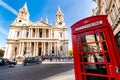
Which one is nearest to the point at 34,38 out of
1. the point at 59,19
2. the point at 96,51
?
the point at 59,19

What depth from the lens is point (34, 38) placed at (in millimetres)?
45906

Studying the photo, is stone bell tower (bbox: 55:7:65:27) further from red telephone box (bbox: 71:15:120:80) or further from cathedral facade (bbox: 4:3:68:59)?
red telephone box (bbox: 71:15:120:80)

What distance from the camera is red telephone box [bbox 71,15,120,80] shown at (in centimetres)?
315

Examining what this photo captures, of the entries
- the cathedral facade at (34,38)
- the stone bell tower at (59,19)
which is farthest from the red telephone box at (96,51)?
the stone bell tower at (59,19)

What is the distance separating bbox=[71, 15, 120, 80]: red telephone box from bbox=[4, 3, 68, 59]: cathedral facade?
41.0 metres

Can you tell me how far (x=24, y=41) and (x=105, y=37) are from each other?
4520cm

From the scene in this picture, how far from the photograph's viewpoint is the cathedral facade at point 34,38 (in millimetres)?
45531

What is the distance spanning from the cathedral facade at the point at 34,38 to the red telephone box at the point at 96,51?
134 feet

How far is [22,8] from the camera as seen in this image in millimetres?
57344

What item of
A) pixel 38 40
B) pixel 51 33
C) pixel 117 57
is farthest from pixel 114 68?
A: pixel 51 33

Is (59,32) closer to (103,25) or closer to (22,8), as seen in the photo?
(22,8)

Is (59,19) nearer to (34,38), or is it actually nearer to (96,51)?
(34,38)

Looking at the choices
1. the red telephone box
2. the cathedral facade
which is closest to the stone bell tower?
the cathedral facade

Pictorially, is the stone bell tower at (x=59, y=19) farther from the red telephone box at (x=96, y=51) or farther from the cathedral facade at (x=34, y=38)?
the red telephone box at (x=96, y=51)
